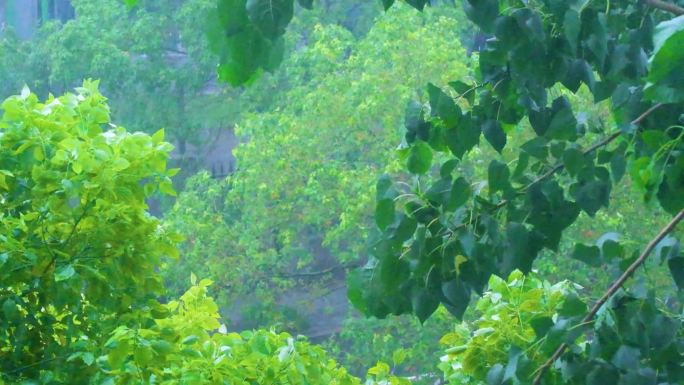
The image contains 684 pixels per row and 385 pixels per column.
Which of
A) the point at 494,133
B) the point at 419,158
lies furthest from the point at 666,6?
the point at 419,158

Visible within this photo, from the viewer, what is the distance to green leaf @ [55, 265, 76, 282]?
2252mm

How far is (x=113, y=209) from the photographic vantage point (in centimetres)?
237

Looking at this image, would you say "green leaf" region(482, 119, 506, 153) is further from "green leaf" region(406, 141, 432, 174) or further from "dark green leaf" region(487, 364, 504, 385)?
"dark green leaf" region(487, 364, 504, 385)

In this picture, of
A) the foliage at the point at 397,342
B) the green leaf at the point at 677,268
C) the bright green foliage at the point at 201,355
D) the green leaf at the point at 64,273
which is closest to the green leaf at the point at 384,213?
the green leaf at the point at 677,268

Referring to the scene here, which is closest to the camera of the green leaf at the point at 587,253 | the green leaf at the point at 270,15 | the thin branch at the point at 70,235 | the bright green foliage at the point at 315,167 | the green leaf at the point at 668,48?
the green leaf at the point at 668,48

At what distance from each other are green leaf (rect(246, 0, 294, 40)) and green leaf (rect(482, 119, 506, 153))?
0.41 m

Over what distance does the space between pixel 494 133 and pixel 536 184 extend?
89 mm

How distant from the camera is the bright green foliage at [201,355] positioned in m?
2.23

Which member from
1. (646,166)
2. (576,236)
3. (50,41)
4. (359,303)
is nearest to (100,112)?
(359,303)

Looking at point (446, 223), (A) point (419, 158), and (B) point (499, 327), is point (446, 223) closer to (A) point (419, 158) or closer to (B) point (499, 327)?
(A) point (419, 158)

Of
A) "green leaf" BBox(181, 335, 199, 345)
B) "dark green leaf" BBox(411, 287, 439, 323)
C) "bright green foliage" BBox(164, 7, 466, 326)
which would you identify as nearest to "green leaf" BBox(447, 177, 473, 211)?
"dark green leaf" BBox(411, 287, 439, 323)

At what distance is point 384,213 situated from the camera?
137 centimetres

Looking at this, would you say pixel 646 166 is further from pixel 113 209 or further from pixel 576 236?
pixel 576 236

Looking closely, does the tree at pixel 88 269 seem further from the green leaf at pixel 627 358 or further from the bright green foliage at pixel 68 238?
the green leaf at pixel 627 358
